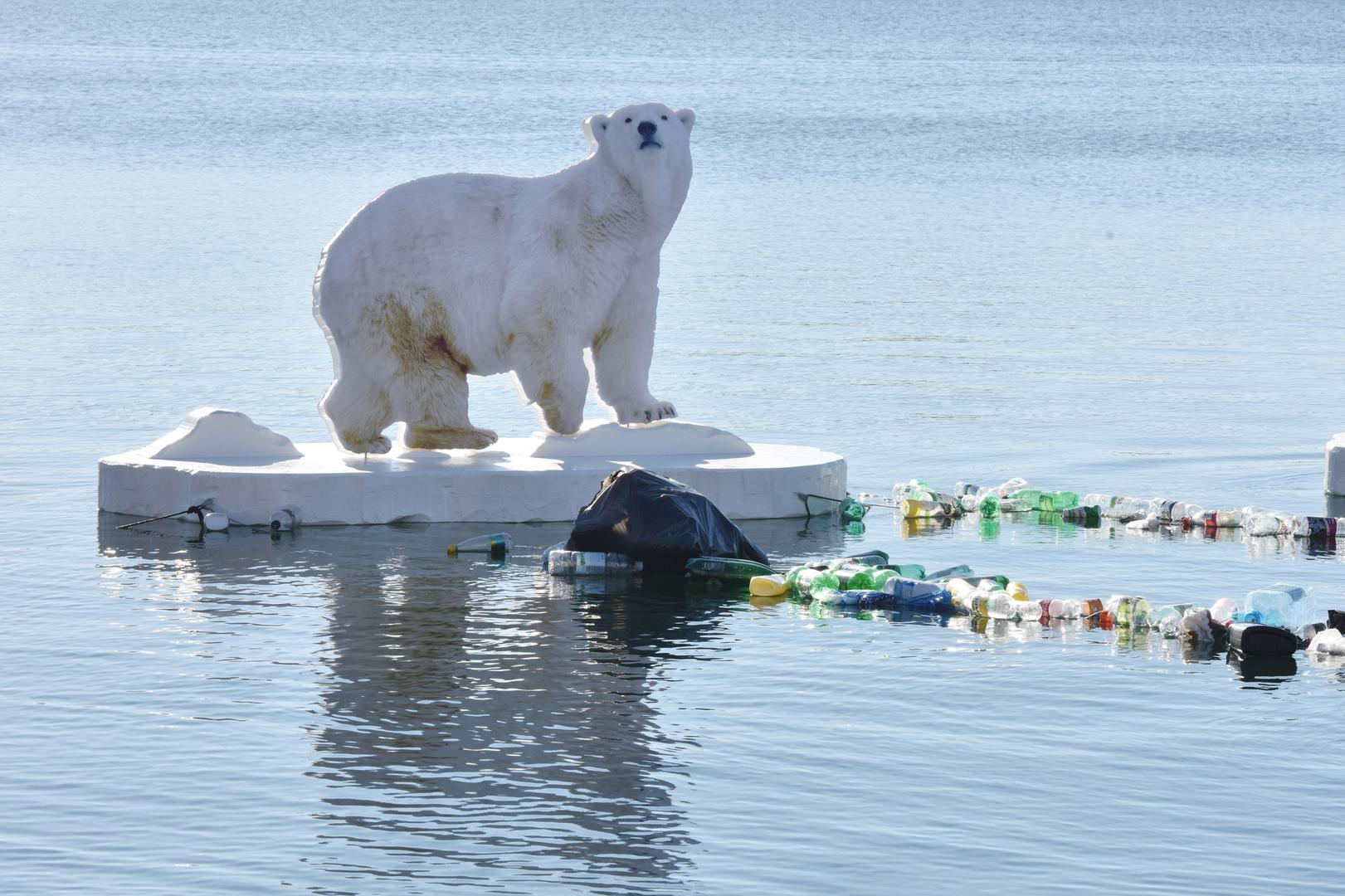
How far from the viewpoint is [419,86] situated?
283 ft

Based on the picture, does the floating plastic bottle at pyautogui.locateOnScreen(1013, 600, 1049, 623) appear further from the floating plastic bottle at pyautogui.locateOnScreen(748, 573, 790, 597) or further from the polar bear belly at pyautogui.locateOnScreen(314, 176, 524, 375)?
the polar bear belly at pyautogui.locateOnScreen(314, 176, 524, 375)

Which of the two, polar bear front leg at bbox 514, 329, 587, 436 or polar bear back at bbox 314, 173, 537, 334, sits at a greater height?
polar bear back at bbox 314, 173, 537, 334

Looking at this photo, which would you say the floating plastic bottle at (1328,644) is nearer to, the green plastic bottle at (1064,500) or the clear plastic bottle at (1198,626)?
the clear plastic bottle at (1198,626)

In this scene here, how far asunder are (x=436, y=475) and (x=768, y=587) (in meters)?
3.14

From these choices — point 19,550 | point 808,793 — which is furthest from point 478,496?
point 808,793

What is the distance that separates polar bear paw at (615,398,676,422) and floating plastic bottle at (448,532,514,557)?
2.05m

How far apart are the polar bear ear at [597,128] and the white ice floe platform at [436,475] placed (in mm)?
2096

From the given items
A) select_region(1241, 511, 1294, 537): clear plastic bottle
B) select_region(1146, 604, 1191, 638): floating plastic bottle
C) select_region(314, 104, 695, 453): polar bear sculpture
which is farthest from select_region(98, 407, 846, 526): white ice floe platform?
select_region(1146, 604, 1191, 638): floating plastic bottle

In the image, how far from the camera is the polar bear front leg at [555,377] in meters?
17.2

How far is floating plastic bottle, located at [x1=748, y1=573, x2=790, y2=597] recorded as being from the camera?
14.9m

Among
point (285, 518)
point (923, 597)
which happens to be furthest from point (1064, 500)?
point (285, 518)

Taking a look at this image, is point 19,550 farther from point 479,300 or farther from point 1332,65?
point 1332,65

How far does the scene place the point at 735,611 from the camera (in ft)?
47.7

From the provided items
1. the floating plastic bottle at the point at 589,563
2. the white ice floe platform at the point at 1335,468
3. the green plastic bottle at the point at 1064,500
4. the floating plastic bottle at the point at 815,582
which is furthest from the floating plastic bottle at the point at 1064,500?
the floating plastic bottle at the point at 589,563
